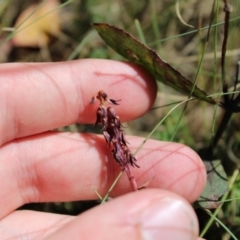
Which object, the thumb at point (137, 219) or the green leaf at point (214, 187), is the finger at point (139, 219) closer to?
the thumb at point (137, 219)

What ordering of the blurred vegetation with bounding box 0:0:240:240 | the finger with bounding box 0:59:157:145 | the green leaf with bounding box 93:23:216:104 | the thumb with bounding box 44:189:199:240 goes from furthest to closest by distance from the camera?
the blurred vegetation with bounding box 0:0:240:240, the finger with bounding box 0:59:157:145, the green leaf with bounding box 93:23:216:104, the thumb with bounding box 44:189:199:240

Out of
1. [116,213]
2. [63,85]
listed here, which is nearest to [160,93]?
[63,85]

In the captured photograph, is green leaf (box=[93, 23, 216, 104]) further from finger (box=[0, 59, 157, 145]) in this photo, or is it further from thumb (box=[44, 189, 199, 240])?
thumb (box=[44, 189, 199, 240])

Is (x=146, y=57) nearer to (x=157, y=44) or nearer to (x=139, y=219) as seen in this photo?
(x=139, y=219)

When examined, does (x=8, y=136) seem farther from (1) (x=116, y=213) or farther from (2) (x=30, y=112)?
(1) (x=116, y=213)

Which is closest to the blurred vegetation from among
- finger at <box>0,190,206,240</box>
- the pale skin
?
the pale skin

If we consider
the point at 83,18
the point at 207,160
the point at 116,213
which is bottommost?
the point at 207,160

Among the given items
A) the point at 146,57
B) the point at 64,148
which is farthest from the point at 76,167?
the point at 146,57
